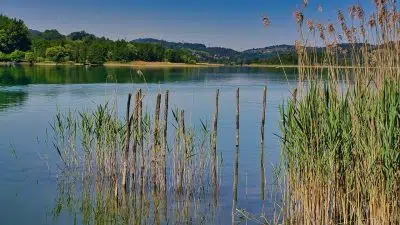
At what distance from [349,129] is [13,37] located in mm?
175919

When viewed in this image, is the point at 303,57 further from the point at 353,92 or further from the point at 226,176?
the point at 226,176

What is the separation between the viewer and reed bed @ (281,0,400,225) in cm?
791

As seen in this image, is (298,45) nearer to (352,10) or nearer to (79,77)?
(352,10)

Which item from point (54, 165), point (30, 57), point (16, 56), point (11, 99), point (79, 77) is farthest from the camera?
point (16, 56)

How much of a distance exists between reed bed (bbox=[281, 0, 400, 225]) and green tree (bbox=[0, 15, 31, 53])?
172 meters

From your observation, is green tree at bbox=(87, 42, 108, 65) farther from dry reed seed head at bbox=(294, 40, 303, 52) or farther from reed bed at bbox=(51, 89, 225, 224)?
dry reed seed head at bbox=(294, 40, 303, 52)

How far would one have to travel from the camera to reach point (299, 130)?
932cm

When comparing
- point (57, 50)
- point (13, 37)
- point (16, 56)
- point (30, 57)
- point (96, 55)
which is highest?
point (13, 37)

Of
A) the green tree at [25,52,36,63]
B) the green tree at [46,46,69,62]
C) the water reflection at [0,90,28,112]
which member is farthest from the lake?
the green tree at [46,46,69,62]

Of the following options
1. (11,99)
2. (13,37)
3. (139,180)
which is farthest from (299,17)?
(13,37)

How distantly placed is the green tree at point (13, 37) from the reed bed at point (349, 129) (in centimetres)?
17200

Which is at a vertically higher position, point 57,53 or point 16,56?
point 57,53

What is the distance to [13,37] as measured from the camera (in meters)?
171

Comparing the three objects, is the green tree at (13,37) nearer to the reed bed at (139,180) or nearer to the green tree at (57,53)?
the green tree at (57,53)
